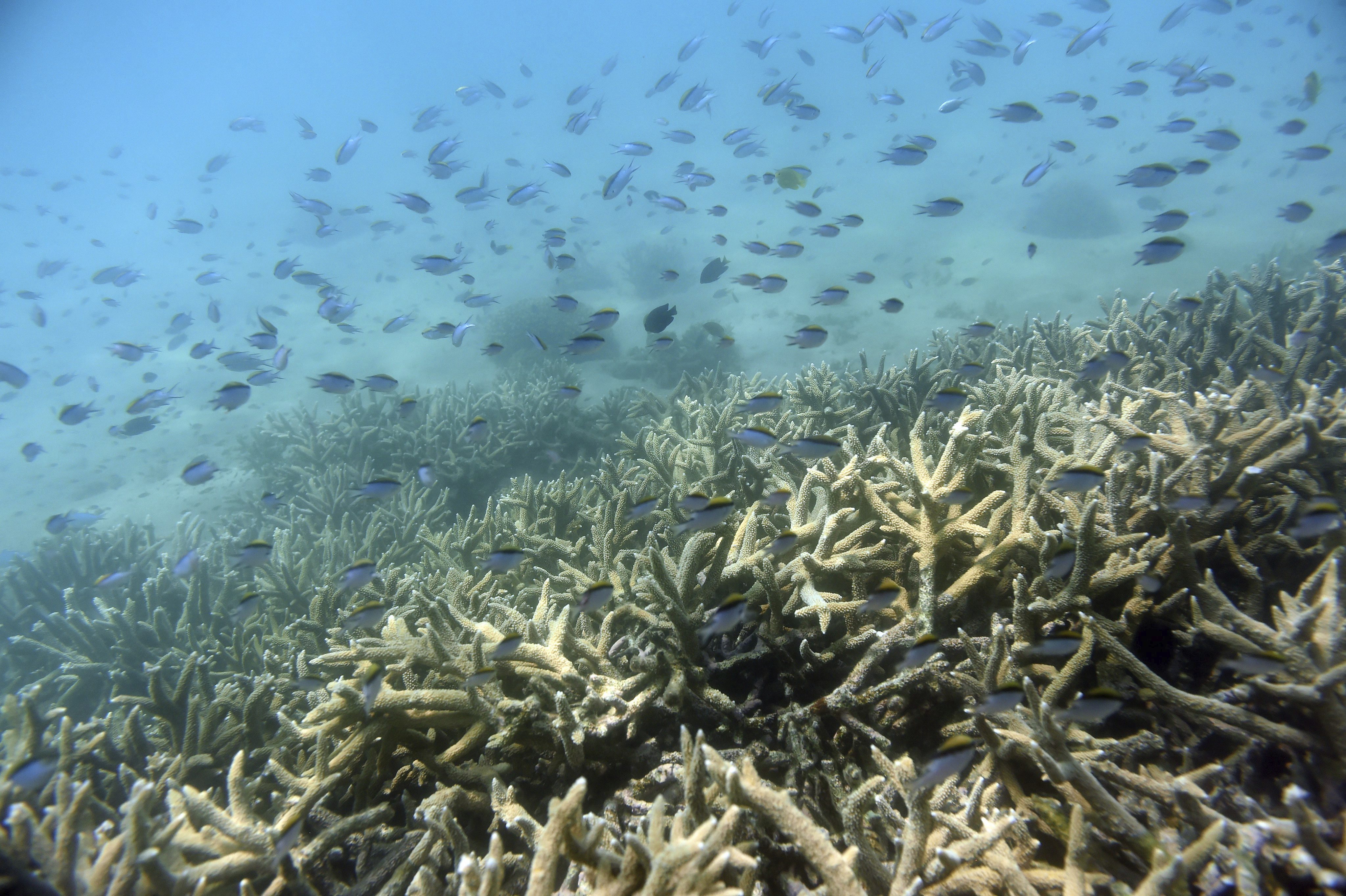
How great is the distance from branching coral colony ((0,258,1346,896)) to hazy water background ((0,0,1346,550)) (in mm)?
8433

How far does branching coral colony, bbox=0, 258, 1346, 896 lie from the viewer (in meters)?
1.75

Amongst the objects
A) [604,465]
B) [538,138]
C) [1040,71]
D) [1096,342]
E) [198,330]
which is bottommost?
[198,330]

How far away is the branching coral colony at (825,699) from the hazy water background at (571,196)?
8433 mm

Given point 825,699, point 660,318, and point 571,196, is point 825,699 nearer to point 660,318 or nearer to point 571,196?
point 660,318

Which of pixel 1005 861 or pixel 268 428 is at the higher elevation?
pixel 1005 861

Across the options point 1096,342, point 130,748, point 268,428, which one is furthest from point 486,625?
point 268,428

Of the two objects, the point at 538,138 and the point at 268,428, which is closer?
the point at 268,428

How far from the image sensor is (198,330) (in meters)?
29.9

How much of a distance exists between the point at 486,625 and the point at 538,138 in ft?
272

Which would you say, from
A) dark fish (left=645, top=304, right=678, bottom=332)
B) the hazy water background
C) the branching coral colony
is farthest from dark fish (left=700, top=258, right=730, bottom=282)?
the branching coral colony

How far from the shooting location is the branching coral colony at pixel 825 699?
69.0 inches

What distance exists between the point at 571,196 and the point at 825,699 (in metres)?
58.0

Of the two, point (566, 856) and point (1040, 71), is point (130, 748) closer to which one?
point (566, 856)

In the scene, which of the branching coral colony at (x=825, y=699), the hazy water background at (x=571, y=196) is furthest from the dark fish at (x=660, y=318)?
the hazy water background at (x=571, y=196)
